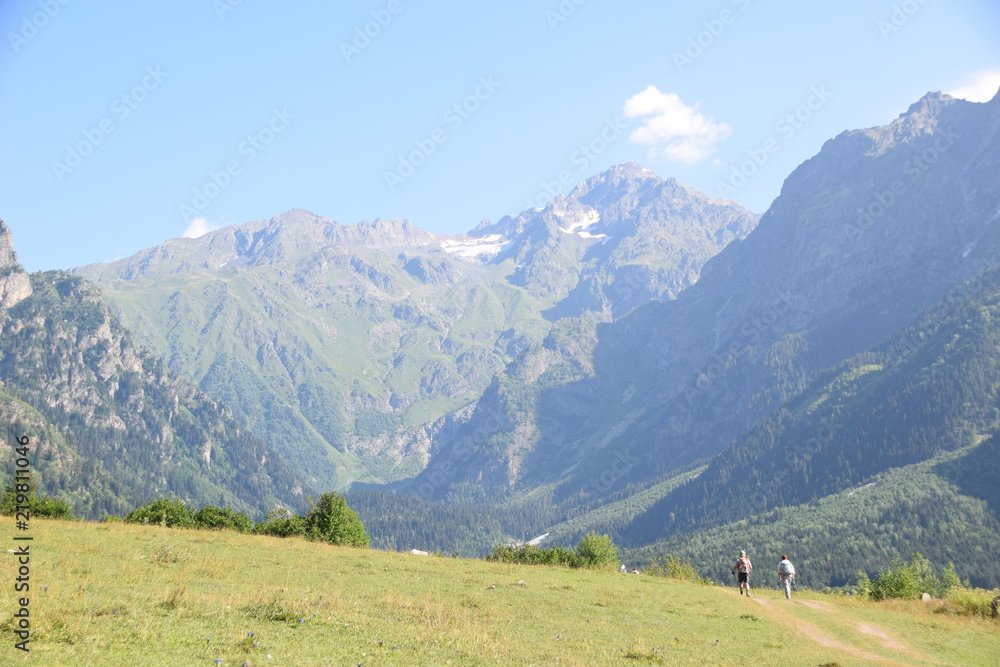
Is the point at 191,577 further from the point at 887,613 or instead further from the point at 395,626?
the point at 887,613

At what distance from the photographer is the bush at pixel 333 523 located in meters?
59.3

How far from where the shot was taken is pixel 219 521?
59000 mm

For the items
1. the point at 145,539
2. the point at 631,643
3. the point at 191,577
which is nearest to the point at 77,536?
the point at 145,539

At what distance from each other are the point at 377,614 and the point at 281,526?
4033 centimetres

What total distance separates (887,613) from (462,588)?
29.1 meters

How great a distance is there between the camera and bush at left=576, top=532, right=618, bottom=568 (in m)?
56.7

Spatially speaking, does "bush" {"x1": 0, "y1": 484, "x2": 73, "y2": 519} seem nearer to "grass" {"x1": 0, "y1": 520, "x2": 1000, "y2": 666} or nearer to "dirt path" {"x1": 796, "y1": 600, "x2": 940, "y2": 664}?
"grass" {"x1": 0, "y1": 520, "x2": 1000, "y2": 666}

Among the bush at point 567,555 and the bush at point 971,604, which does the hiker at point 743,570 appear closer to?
the bush at point 971,604

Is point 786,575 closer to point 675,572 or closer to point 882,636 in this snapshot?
point 882,636

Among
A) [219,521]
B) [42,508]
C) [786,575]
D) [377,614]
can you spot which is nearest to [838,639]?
[786,575]

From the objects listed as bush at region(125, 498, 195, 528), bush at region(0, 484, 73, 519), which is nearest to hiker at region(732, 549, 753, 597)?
bush at region(125, 498, 195, 528)

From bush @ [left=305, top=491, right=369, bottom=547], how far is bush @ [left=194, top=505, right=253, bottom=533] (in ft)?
19.6

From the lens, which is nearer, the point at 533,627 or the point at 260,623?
the point at 260,623

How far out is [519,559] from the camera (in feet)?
189
